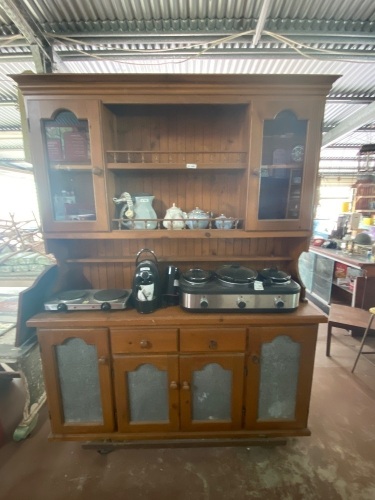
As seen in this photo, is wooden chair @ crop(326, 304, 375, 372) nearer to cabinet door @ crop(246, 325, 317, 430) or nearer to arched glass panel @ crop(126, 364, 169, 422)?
cabinet door @ crop(246, 325, 317, 430)

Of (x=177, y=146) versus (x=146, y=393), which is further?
(x=177, y=146)

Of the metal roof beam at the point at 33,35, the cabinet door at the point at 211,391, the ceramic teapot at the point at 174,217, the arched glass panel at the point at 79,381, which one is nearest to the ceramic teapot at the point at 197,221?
the ceramic teapot at the point at 174,217

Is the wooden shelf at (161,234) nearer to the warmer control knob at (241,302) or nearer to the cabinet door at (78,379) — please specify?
the warmer control knob at (241,302)

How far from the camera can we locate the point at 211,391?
131 cm

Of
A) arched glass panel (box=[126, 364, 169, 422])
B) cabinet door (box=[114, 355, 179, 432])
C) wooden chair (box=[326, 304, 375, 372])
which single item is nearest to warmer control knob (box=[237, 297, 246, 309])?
cabinet door (box=[114, 355, 179, 432])

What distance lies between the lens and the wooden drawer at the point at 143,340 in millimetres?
1228

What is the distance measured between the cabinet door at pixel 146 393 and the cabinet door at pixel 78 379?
0.06 meters

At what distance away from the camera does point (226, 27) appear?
1246 mm

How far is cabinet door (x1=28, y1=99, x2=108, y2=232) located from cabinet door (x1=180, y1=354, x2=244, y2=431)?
0.93 m

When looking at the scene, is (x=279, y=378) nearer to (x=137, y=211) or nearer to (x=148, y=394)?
(x=148, y=394)

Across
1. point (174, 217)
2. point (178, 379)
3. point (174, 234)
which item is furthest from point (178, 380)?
point (174, 217)

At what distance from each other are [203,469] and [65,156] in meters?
1.87

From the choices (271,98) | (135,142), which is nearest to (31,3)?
(135,142)

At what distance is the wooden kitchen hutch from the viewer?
3.88 ft
